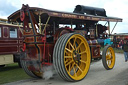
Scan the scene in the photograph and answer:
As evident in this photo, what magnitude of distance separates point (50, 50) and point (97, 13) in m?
3.23

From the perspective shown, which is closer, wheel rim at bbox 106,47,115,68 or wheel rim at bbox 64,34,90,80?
wheel rim at bbox 64,34,90,80

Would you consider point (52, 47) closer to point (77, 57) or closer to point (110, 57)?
point (77, 57)

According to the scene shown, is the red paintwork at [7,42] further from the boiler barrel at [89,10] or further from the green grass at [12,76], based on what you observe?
the boiler barrel at [89,10]

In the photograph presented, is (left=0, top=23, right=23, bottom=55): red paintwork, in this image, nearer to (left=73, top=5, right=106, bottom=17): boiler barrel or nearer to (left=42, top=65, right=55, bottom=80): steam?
(left=42, top=65, right=55, bottom=80): steam

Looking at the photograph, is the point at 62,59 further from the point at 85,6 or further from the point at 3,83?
the point at 85,6

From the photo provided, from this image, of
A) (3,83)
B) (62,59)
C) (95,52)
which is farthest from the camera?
(95,52)

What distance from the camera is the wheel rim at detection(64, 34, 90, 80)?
4.97 m

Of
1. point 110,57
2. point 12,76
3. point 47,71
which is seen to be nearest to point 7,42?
point 12,76

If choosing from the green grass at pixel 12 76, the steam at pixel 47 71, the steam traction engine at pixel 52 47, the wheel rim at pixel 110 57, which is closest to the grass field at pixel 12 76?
the green grass at pixel 12 76

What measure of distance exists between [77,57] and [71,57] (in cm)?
29

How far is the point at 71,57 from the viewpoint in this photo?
4922 millimetres

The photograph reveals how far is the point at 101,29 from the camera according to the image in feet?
24.9

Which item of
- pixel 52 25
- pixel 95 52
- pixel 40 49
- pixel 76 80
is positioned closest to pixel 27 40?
pixel 40 49

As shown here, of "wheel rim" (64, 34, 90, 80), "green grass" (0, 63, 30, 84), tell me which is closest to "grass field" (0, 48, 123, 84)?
"green grass" (0, 63, 30, 84)
